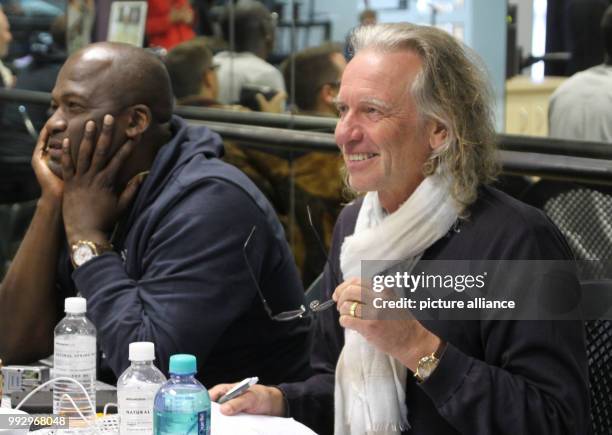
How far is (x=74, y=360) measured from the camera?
227 cm

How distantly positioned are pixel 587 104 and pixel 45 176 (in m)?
1.73

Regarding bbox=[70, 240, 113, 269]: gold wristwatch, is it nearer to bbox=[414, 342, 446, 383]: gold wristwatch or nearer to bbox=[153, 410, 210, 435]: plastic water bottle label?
bbox=[153, 410, 210, 435]: plastic water bottle label

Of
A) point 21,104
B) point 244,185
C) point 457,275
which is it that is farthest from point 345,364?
point 21,104

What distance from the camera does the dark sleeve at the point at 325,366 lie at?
87.8 inches

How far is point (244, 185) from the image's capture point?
262cm

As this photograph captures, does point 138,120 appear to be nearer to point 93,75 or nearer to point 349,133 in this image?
point 93,75

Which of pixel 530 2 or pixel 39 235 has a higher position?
pixel 530 2

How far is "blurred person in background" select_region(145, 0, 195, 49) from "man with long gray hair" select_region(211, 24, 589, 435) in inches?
119

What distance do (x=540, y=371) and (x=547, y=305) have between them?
12cm

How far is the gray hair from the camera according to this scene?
83.2 inches

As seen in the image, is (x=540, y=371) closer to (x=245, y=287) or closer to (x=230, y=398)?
A: (x=230, y=398)

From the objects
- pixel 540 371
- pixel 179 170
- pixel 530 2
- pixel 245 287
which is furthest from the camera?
pixel 530 2

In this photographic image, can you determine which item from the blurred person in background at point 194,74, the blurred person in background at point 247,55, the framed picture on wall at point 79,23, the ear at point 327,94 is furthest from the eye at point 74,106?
the framed picture on wall at point 79,23

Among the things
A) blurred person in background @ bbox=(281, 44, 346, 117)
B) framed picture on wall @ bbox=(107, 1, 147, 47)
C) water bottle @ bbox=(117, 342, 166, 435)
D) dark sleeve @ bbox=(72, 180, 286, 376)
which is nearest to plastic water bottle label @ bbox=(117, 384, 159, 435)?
water bottle @ bbox=(117, 342, 166, 435)
